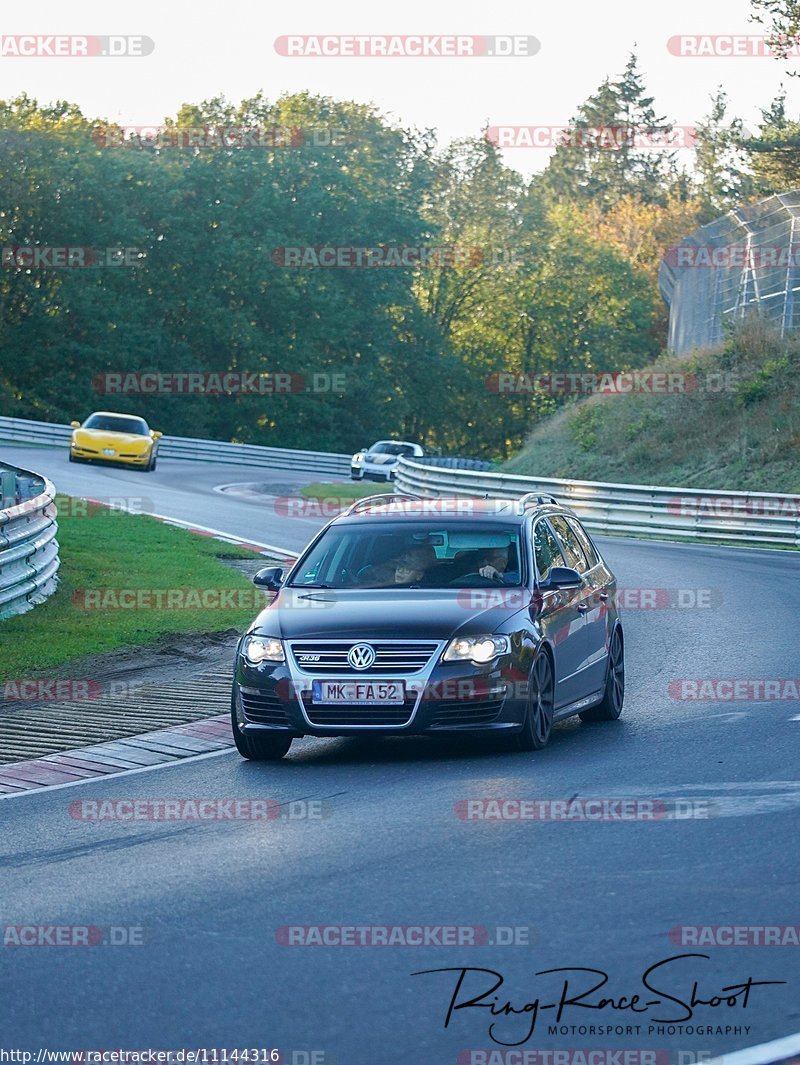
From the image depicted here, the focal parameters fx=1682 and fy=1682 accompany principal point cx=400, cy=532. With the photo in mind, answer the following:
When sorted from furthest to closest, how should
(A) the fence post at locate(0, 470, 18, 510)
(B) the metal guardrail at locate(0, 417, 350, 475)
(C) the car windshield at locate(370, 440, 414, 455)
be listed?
(B) the metal guardrail at locate(0, 417, 350, 475)
(C) the car windshield at locate(370, 440, 414, 455)
(A) the fence post at locate(0, 470, 18, 510)

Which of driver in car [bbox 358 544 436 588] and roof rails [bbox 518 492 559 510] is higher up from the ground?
roof rails [bbox 518 492 559 510]

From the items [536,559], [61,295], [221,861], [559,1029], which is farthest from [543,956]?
[61,295]

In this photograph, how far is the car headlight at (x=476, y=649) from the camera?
10.3 metres

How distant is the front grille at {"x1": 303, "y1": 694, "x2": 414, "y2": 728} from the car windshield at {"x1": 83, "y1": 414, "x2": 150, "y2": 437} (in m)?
36.0

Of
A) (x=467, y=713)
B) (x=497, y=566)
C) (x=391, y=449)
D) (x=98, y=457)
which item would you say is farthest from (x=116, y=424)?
(x=467, y=713)

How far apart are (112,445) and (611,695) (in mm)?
33864

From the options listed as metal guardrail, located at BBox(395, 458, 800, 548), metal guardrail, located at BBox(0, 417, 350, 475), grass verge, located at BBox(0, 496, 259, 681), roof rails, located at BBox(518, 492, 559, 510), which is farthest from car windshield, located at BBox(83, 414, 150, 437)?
roof rails, located at BBox(518, 492, 559, 510)

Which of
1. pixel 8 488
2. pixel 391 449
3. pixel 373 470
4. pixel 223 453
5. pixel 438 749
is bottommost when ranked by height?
pixel 373 470

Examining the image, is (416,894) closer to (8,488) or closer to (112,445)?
(8,488)

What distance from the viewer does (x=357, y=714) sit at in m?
10.3

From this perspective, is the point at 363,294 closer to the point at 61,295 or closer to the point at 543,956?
the point at 61,295

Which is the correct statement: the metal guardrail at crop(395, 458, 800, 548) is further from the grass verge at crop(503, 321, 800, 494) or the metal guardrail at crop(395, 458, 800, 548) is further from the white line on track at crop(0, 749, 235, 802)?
the white line on track at crop(0, 749, 235, 802)

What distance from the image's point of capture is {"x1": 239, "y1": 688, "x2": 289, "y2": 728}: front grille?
1047cm

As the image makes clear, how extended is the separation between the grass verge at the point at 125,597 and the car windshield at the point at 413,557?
11.6 feet
